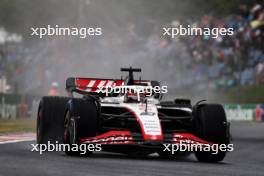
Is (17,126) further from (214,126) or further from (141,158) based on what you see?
(214,126)

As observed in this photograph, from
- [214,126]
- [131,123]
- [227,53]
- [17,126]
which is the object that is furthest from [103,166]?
[227,53]

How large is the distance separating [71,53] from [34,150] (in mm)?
39171

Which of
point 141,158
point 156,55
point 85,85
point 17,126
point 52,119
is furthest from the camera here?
point 156,55

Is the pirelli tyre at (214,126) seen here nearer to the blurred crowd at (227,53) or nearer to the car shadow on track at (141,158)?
the car shadow on track at (141,158)

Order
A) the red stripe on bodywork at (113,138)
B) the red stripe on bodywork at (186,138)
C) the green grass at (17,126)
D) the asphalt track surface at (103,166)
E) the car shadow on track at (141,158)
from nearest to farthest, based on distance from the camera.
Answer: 1. the asphalt track surface at (103,166)
2. the red stripe on bodywork at (113,138)
3. the red stripe on bodywork at (186,138)
4. the car shadow on track at (141,158)
5. the green grass at (17,126)

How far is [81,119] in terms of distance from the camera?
1202cm

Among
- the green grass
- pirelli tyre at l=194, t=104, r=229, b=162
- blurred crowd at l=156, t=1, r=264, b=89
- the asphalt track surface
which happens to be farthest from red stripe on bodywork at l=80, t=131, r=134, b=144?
blurred crowd at l=156, t=1, r=264, b=89

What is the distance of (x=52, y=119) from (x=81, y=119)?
53.5 inches

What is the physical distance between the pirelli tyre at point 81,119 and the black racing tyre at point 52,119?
2.97ft

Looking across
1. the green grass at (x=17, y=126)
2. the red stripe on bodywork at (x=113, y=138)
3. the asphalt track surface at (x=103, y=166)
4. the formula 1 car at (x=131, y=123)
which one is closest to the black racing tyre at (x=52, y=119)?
the formula 1 car at (x=131, y=123)

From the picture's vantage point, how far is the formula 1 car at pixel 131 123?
12117 mm

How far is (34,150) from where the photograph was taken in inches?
538

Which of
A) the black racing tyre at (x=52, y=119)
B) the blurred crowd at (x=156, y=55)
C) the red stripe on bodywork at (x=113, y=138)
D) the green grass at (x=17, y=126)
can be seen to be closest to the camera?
the red stripe on bodywork at (x=113, y=138)

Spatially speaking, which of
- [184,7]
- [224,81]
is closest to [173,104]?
[224,81]
